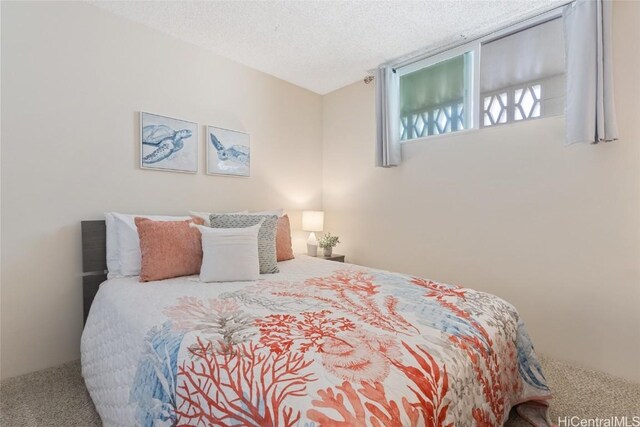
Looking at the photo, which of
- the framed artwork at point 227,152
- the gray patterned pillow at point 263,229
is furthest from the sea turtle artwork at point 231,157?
the gray patterned pillow at point 263,229

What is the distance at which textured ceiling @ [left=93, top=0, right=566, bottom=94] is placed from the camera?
211 centimetres

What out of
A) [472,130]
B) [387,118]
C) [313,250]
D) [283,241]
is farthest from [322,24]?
[313,250]

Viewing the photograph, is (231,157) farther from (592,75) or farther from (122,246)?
(592,75)

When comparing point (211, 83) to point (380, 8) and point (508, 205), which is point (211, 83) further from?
point (508, 205)

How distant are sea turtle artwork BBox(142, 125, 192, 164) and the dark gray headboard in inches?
23.5

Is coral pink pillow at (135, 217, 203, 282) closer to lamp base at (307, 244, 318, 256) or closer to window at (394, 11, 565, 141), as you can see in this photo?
lamp base at (307, 244, 318, 256)

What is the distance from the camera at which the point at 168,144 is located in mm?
2445

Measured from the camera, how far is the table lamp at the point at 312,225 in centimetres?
327

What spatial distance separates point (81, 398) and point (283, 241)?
1537mm

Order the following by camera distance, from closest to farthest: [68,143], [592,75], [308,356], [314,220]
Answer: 1. [308,356]
2. [592,75]
3. [68,143]
4. [314,220]

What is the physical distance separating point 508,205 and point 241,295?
2.04 metres

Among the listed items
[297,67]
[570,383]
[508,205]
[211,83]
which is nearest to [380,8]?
[297,67]

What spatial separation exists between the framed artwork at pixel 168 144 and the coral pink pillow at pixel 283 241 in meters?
0.88

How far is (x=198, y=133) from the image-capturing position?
262cm
